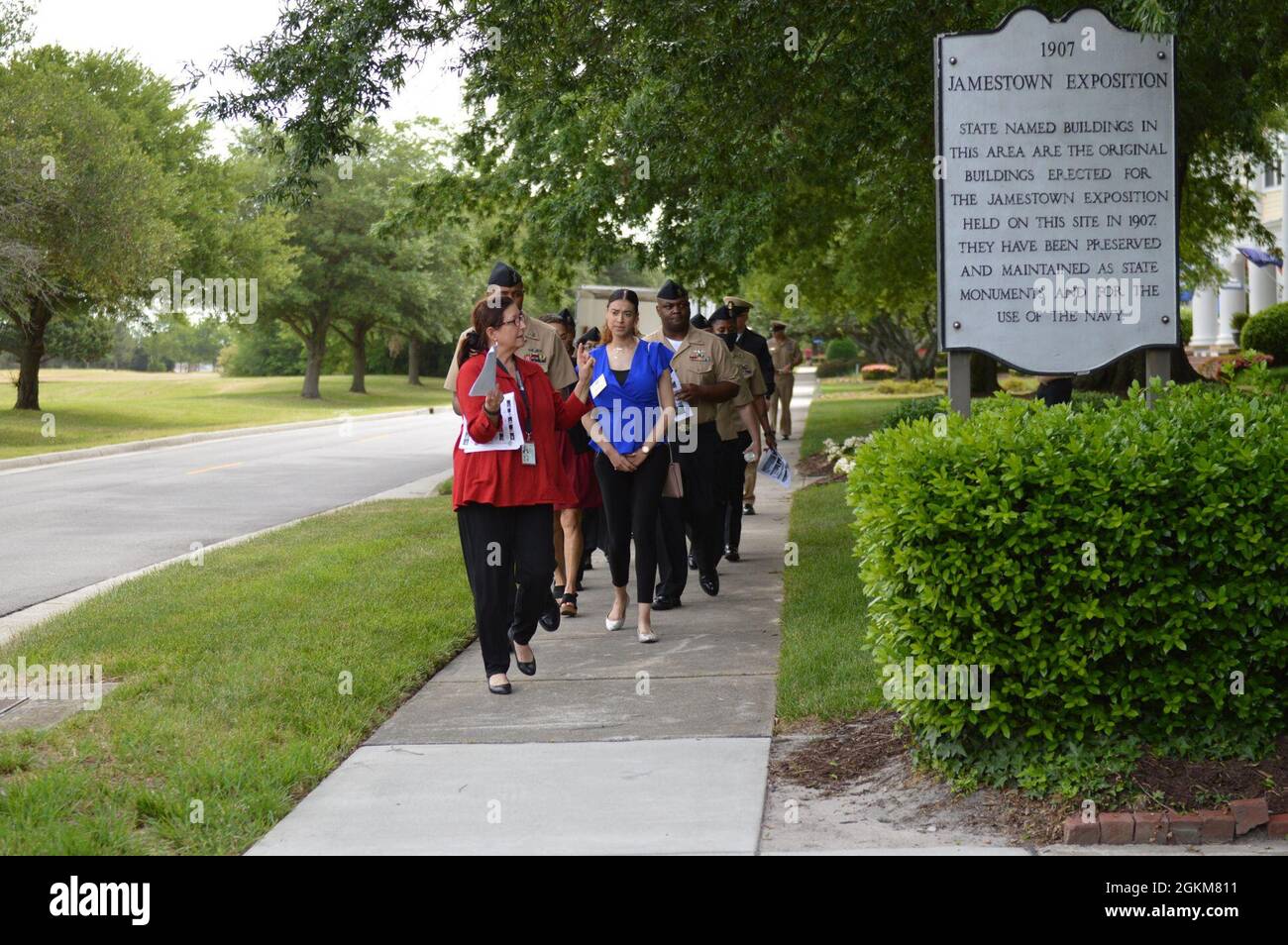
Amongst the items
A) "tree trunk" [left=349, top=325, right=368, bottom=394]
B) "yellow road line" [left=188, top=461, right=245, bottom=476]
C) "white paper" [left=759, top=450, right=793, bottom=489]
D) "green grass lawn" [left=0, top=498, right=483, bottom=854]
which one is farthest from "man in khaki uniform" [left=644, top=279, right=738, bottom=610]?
"tree trunk" [left=349, top=325, right=368, bottom=394]

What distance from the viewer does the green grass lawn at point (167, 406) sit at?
30.6 m

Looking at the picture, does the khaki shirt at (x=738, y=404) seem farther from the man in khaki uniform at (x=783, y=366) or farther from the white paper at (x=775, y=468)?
the man in khaki uniform at (x=783, y=366)

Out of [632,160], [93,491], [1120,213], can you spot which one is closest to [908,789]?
[1120,213]

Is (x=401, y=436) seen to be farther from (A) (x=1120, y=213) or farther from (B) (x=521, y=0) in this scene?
(A) (x=1120, y=213)

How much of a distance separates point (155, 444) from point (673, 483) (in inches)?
892

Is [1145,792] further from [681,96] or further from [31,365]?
[31,365]

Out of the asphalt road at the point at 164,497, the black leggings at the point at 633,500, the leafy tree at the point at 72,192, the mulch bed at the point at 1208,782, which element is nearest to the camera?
the mulch bed at the point at 1208,782

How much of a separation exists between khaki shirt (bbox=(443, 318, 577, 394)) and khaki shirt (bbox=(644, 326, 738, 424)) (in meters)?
1.22

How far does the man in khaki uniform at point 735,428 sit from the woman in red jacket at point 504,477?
292 centimetres

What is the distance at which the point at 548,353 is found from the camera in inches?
322

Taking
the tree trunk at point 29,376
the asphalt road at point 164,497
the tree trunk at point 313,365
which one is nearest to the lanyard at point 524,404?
the asphalt road at point 164,497

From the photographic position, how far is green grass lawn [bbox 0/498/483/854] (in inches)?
203

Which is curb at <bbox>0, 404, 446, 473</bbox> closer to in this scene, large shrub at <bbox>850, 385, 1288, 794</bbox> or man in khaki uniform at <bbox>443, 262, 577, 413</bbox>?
man in khaki uniform at <bbox>443, 262, 577, 413</bbox>
